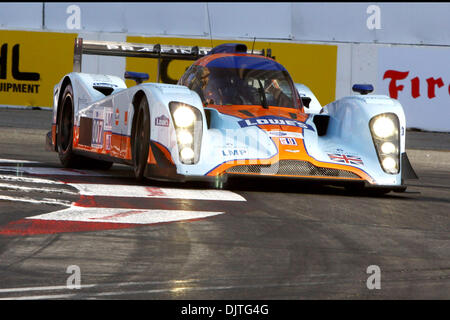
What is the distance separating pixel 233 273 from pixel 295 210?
112 inches

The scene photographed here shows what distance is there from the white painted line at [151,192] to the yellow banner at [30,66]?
468 inches

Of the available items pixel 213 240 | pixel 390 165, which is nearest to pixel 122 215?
pixel 213 240

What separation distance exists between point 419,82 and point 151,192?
12.3m

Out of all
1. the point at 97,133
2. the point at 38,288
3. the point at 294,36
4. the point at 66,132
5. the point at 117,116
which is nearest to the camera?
the point at 38,288

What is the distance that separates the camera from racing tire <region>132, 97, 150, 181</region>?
30.9 feet

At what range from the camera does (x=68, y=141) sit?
12000 mm

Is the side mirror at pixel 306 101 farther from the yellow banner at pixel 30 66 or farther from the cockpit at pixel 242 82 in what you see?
the yellow banner at pixel 30 66

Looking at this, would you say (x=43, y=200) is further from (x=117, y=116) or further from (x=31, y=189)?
(x=117, y=116)

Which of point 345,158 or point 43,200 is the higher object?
point 345,158

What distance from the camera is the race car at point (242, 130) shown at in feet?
29.8

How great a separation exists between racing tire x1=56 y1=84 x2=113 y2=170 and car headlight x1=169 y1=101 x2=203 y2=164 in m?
2.90

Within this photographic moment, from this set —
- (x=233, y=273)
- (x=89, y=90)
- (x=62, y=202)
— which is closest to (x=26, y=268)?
(x=233, y=273)

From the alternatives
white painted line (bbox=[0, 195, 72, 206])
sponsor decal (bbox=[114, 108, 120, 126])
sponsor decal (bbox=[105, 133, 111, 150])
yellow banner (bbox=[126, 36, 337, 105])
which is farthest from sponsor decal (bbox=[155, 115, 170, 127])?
yellow banner (bbox=[126, 36, 337, 105])

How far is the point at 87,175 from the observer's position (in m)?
10.6
